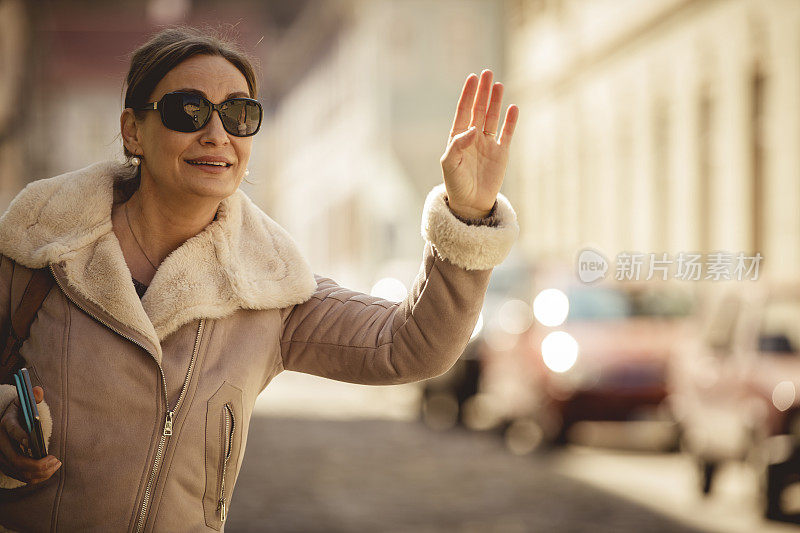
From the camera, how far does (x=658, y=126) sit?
26.9 metres

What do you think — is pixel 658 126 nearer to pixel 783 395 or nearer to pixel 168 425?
pixel 783 395

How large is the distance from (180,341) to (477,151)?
0.74 meters

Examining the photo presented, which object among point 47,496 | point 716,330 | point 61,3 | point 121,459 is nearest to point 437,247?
point 121,459

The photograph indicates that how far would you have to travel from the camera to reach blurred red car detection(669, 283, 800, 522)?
9484 millimetres

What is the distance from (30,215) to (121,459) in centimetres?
63

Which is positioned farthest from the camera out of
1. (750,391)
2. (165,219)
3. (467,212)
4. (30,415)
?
(750,391)

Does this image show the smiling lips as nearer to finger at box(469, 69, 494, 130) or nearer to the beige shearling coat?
the beige shearling coat

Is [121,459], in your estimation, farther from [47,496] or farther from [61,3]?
[61,3]

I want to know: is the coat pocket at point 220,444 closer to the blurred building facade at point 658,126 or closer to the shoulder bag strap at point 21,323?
the shoulder bag strap at point 21,323

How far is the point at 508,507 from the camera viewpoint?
10.3 m

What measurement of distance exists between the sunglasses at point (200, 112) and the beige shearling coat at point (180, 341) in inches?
7.6

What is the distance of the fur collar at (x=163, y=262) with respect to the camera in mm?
2787

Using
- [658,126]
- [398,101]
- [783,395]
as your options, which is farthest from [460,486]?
[398,101]

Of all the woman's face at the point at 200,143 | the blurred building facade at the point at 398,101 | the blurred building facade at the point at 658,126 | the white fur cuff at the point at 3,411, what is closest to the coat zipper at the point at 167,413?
the white fur cuff at the point at 3,411
